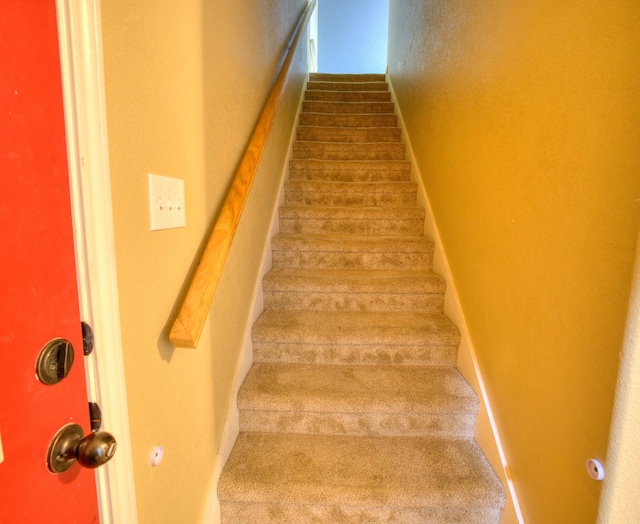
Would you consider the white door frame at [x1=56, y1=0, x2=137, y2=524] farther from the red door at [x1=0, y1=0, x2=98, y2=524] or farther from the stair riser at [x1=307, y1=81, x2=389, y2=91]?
the stair riser at [x1=307, y1=81, x2=389, y2=91]

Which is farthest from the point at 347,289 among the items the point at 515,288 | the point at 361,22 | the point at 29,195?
the point at 361,22

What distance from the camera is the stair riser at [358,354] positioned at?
150 cm

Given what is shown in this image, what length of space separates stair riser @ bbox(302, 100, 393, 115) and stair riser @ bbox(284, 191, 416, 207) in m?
1.38

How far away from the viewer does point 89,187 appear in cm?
48

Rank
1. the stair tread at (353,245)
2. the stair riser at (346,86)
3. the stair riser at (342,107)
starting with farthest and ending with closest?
the stair riser at (346,86)
the stair riser at (342,107)
the stair tread at (353,245)

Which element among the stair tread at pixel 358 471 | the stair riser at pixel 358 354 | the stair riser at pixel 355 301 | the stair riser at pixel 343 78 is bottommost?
the stair tread at pixel 358 471

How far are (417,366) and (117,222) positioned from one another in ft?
4.62

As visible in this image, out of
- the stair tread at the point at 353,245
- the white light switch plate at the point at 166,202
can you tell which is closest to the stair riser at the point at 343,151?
the stair tread at the point at 353,245

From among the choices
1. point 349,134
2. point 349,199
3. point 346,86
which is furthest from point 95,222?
point 346,86

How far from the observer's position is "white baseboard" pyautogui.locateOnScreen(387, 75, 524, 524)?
3.49 ft

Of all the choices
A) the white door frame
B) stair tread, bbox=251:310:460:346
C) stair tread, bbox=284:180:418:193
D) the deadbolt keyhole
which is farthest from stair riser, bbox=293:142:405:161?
the deadbolt keyhole

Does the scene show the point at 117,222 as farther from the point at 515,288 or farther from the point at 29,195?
the point at 515,288

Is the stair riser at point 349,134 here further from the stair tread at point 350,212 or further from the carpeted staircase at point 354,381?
the stair tread at point 350,212

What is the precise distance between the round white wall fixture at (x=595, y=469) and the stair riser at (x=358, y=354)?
771 mm
